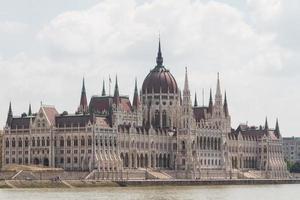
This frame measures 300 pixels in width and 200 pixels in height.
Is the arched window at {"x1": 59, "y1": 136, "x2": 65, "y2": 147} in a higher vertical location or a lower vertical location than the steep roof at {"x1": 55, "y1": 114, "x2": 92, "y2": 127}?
lower

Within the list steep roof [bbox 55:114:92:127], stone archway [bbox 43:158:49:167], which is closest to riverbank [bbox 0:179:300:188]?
steep roof [bbox 55:114:92:127]

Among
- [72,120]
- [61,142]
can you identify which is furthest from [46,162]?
[72,120]

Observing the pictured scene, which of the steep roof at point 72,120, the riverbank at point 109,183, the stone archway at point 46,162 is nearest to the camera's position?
the riverbank at point 109,183

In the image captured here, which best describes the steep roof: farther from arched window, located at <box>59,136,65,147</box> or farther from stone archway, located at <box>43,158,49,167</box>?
stone archway, located at <box>43,158,49,167</box>

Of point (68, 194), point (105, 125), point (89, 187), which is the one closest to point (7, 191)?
point (68, 194)

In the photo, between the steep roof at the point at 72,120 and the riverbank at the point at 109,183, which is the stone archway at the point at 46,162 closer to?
the steep roof at the point at 72,120

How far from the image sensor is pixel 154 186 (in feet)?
548

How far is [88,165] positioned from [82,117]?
9033 millimetres

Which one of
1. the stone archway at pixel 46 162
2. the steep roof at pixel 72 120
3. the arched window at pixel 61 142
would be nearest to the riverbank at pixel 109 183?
the steep roof at pixel 72 120

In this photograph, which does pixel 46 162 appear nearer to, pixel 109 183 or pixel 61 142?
pixel 61 142

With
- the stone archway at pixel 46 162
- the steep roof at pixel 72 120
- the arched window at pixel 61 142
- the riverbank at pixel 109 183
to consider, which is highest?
the steep roof at pixel 72 120

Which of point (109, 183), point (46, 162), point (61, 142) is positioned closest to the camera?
point (109, 183)

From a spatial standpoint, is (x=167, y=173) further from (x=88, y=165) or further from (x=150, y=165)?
(x=88, y=165)

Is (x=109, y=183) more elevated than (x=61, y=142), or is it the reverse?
(x=61, y=142)
